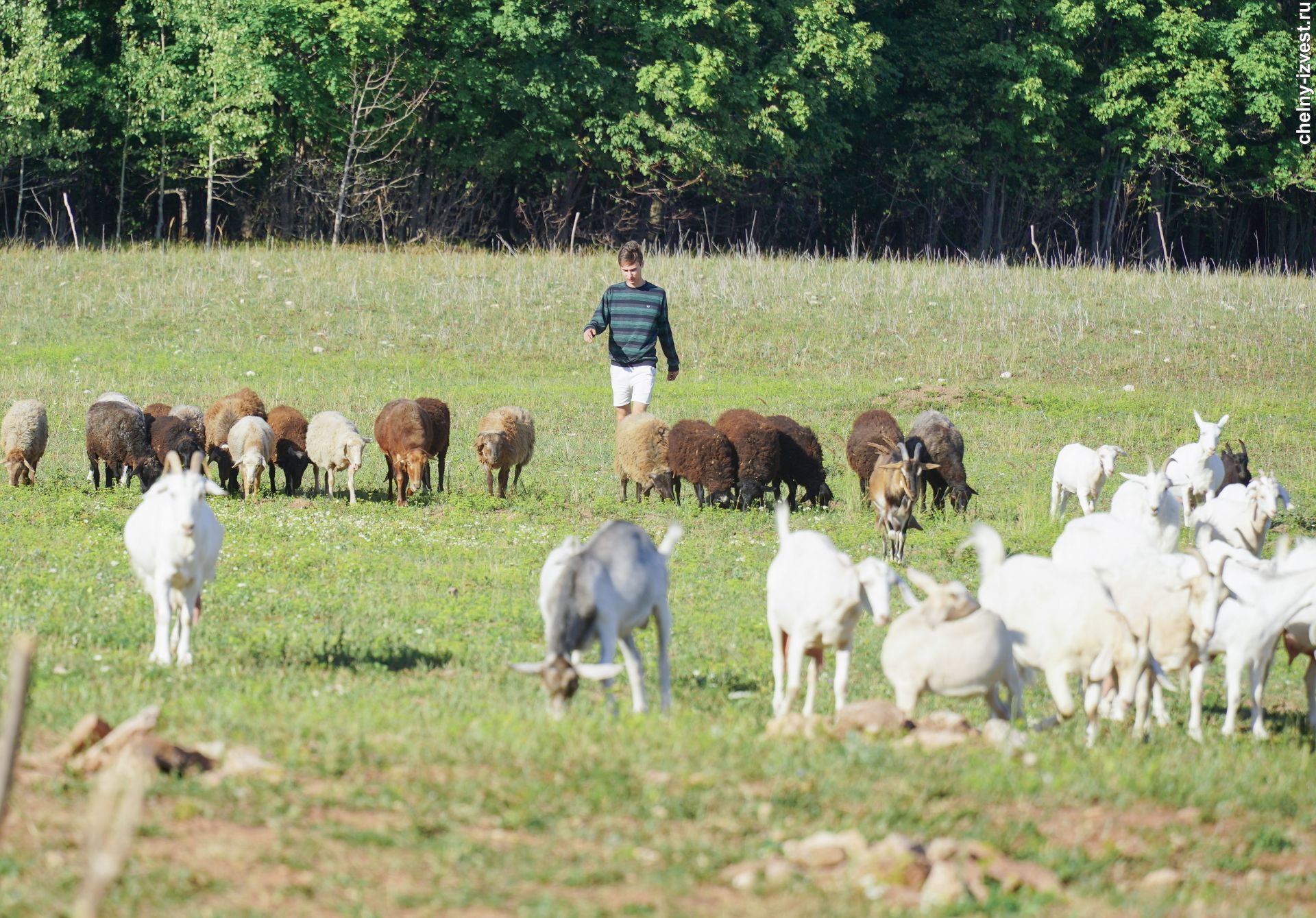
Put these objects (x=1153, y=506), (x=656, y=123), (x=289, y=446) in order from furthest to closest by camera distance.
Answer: (x=656, y=123) → (x=289, y=446) → (x=1153, y=506)

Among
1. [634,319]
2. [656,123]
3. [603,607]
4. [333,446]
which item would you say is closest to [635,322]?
[634,319]

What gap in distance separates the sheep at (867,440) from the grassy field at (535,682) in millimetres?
573

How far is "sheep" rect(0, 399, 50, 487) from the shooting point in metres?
16.4

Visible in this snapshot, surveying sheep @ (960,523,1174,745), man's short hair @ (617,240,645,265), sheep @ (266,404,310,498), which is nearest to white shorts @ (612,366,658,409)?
man's short hair @ (617,240,645,265)

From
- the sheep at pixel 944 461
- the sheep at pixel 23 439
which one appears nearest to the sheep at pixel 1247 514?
the sheep at pixel 944 461

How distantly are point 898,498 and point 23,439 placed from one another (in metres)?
9.53

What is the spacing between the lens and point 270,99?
39.2 meters

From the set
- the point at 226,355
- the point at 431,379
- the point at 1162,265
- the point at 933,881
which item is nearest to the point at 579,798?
the point at 933,881

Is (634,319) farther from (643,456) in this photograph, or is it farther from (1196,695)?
(1196,695)

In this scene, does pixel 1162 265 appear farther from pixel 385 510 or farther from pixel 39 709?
pixel 39 709

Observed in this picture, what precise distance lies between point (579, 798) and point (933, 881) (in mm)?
1483

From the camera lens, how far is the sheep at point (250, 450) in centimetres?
1603

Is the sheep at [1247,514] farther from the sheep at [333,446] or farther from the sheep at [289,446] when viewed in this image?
the sheep at [289,446]

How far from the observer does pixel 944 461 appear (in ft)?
55.5
